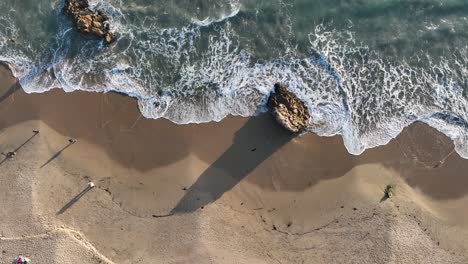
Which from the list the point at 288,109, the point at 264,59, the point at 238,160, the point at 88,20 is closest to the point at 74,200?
the point at 238,160

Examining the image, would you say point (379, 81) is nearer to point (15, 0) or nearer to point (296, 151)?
point (296, 151)

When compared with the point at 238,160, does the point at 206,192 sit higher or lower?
lower

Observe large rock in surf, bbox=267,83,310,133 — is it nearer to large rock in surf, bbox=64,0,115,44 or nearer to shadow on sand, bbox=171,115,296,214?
shadow on sand, bbox=171,115,296,214

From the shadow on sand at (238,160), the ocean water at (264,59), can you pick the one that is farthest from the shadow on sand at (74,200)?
the ocean water at (264,59)

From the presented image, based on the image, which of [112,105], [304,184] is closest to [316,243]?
[304,184]

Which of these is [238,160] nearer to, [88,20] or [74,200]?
[74,200]

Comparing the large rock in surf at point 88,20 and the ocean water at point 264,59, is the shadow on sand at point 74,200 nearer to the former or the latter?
the ocean water at point 264,59
